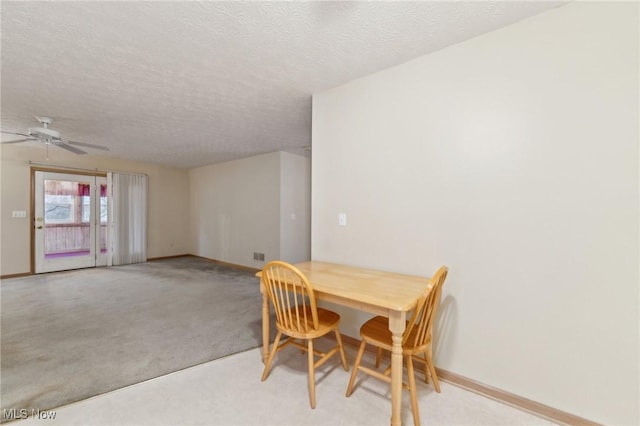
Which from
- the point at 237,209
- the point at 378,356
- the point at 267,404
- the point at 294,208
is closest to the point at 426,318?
the point at 378,356

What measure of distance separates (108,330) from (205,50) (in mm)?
2821

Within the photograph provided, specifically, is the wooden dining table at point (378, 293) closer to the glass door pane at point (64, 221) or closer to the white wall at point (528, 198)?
the white wall at point (528, 198)

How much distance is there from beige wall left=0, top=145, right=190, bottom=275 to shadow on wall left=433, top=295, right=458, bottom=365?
6779 millimetres

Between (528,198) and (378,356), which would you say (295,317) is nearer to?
(378,356)

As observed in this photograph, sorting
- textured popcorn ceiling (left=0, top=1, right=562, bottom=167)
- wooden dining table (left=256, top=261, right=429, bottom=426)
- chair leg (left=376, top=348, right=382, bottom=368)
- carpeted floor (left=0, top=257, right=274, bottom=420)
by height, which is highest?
textured popcorn ceiling (left=0, top=1, right=562, bottom=167)

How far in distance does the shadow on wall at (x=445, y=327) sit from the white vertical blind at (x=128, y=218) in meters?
6.54

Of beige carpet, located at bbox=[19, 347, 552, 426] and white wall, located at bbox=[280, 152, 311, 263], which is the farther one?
white wall, located at bbox=[280, 152, 311, 263]

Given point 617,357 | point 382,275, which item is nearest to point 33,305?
point 382,275

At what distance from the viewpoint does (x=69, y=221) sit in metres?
5.49

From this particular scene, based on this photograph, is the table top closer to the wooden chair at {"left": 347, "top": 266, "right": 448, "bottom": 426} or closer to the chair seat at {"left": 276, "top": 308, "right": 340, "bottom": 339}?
the wooden chair at {"left": 347, "top": 266, "right": 448, "bottom": 426}

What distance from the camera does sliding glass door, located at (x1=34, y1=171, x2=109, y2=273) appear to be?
5101 mm

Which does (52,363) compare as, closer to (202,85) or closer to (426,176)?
(202,85)

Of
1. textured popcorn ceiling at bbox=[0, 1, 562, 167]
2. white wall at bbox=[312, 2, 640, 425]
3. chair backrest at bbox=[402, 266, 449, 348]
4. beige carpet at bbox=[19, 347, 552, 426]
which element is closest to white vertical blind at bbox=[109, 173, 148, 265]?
textured popcorn ceiling at bbox=[0, 1, 562, 167]

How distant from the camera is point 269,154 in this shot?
542 cm
